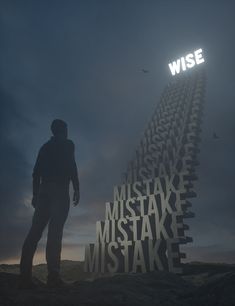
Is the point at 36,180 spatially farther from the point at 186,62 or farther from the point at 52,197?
the point at 186,62

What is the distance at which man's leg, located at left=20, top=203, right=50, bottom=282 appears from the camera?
5.13 m

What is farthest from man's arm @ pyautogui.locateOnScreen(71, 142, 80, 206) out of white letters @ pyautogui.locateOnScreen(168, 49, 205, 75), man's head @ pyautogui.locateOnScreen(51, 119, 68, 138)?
white letters @ pyautogui.locateOnScreen(168, 49, 205, 75)

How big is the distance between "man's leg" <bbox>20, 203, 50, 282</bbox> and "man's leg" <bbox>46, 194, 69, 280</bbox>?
0.13 meters

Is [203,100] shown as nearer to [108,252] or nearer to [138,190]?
[138,190]

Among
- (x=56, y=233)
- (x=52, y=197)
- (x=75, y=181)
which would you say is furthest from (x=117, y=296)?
(x=75, y=181)

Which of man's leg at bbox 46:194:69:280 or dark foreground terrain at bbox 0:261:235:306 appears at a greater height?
man's leg at bbox 46:194:69:280

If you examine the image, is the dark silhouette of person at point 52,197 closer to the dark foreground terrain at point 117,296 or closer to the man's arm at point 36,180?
the man's arm at point 36,180

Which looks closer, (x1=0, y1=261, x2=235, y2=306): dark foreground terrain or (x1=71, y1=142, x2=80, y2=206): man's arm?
(x1=0, y1=261, x2=235, y2=306): dark foreground terrain

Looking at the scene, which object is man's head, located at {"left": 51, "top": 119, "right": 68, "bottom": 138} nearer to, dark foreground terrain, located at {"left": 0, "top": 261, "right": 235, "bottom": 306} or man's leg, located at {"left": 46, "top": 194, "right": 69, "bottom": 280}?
man's leg, located at {"left": 46, "top": 194, "right": 69, "bottom": 280}

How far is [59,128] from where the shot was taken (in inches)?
246

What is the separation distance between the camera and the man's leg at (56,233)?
5.43m

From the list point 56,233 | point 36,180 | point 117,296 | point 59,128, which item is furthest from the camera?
point 59,128

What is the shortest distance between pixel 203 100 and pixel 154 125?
353cm

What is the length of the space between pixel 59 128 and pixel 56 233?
1865mm
